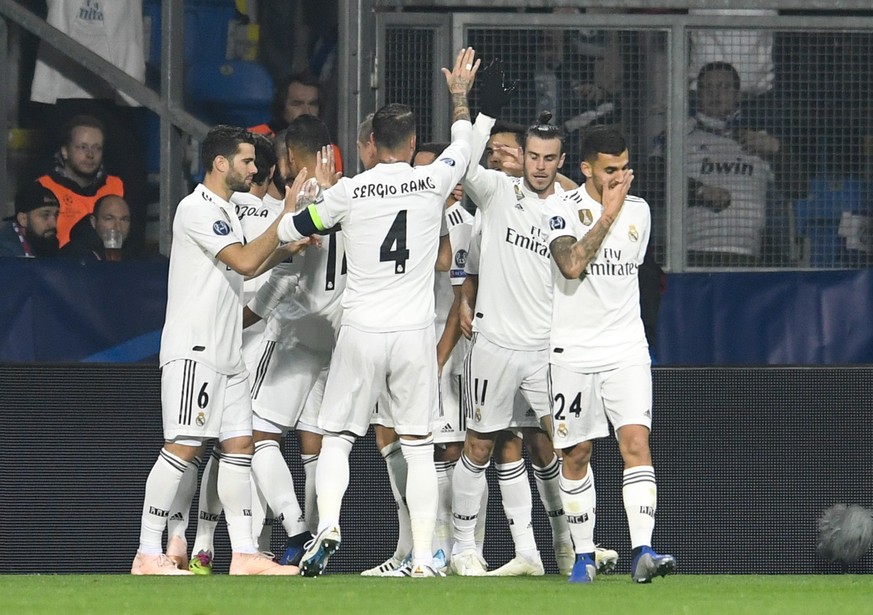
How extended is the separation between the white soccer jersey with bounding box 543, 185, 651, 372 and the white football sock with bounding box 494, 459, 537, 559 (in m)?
1.37

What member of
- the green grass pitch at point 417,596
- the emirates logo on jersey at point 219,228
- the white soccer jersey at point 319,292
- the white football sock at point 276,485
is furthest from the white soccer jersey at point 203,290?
the green grass pitch at point 417,596

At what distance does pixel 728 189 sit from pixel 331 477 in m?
4.07

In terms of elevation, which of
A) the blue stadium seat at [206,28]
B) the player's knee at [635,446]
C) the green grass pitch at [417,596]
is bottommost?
the green grass pitch at [417,596]

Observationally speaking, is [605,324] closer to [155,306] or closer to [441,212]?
[441,212]

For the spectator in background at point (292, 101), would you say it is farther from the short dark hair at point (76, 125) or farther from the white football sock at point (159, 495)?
the white football sock at point (159, 495)

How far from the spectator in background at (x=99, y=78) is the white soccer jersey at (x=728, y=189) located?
3650 mm

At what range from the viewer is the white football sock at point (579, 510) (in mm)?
8828

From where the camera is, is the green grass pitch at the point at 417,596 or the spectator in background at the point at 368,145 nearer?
the green grass pitch at the point at 417,596

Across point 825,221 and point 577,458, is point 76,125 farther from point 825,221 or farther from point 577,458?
point 825,221

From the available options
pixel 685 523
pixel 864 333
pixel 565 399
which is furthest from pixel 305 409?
pixel 864 333

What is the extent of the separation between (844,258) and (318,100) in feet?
11.8

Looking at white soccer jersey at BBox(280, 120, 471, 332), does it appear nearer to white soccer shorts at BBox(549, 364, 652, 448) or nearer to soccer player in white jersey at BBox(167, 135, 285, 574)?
white soccer shorts at BBox(549, 364, 652, 448)

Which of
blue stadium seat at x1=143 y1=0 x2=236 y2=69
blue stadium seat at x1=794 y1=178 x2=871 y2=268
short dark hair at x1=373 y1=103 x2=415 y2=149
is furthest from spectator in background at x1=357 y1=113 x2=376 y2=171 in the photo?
blue stadium seat at x1=794 y1=178 x2=871 y2=268

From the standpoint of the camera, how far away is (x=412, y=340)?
9055 millimetres
